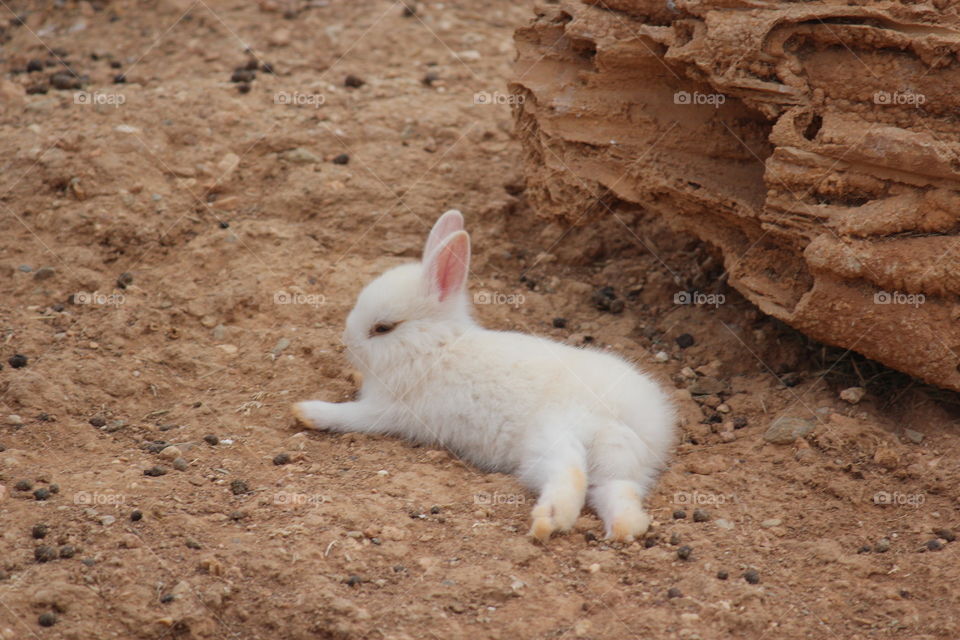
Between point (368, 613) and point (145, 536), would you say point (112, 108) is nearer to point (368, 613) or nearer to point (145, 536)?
point (145, 536)

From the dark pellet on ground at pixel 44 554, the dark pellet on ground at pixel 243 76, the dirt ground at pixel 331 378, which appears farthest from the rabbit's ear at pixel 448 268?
the dark pellet on ground at pixel 243 76

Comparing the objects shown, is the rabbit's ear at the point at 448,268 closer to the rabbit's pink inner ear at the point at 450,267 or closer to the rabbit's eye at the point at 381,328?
the rabbit's pink inner ear at the point at 450,267

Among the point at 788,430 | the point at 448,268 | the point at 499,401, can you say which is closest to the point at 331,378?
the point at 448,268

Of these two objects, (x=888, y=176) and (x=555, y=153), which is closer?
(x=888, y=176)

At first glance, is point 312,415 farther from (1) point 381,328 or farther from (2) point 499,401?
(2) point 499,401

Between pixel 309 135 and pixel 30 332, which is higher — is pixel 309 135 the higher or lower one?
the higher one

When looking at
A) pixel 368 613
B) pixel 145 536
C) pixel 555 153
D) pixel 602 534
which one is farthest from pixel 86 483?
pixel 555 153

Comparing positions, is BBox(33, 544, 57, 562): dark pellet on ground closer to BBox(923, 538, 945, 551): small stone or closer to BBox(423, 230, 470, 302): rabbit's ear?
BBox(423, 230, 470, 302): rabbit's ear
